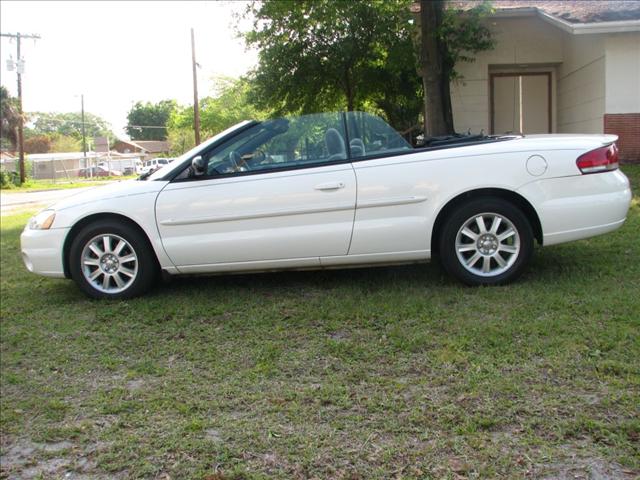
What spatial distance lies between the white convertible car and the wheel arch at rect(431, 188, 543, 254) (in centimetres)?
1

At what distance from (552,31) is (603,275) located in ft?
45.3

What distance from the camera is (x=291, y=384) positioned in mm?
3609

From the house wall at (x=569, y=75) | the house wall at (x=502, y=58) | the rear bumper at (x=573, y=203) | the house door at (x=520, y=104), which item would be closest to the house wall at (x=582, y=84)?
the house wall at (x=569, y=75)

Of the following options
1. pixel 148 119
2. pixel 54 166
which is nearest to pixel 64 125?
pixel 148 119

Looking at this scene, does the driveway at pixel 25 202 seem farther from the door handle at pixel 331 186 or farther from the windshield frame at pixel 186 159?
the door handle at pixel 331 186

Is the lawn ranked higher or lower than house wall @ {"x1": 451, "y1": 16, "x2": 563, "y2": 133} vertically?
lower

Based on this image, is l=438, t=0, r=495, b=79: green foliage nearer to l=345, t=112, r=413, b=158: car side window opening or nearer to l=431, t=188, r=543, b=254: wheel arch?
l=345, t=112, r=413, b=158: car side window opening

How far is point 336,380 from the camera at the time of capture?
142 inches

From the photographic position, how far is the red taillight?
16.2ft

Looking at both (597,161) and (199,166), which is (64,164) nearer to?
(199,166)

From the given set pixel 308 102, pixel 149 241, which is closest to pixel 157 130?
pixel 308 102

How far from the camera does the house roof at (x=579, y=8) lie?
14.0 m

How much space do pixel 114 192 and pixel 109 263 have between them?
2.00 feet

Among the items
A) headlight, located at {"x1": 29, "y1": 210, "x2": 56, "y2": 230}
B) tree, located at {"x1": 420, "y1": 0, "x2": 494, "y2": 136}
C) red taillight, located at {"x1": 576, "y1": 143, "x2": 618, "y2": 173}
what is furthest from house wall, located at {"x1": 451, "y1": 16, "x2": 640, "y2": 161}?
headlight, located at {"x1": 29, "y1": 210, "x2": 56, "y2": 230}
